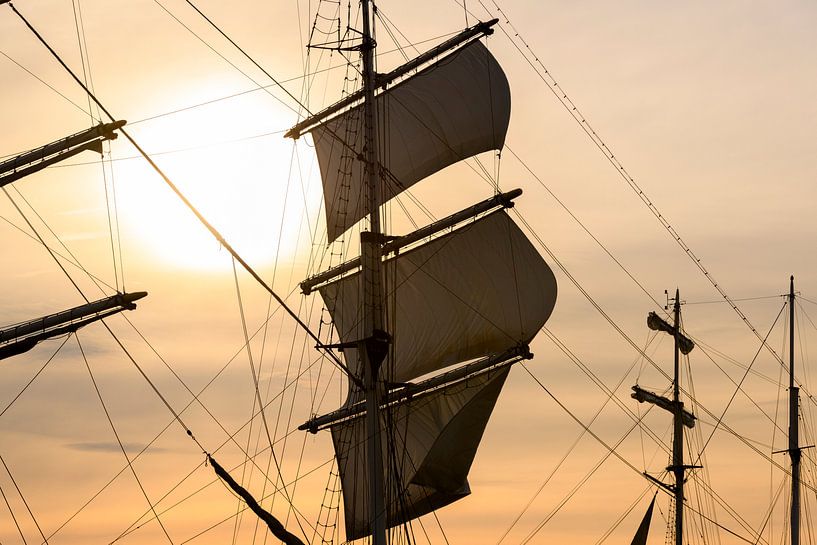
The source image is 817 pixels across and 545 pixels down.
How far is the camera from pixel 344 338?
95750 mm

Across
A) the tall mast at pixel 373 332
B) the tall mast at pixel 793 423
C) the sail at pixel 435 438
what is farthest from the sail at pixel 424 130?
the tall mast at pixel 793 423

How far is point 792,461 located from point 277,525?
53.1 metres

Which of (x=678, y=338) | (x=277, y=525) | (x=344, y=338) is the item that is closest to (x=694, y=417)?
(x=678, y=338)

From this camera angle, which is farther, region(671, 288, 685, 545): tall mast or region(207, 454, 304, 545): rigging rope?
region(671, 288, 685, 545): tall mast

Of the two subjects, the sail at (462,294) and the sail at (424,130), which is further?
the sail at (462,294)

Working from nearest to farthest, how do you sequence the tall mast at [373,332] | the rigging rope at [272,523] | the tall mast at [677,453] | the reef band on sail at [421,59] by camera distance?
1. the rigging rope at [272,523]
2. the tall mast at [373,332]
3. the reef band on sail at [421,59]
4. the tall mast at [677,453]

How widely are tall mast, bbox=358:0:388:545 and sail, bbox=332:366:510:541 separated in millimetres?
15677

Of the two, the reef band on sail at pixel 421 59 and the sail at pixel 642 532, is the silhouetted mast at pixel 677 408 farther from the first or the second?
the reef band on sail at pixel 421 59

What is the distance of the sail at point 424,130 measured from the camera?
93250 mm

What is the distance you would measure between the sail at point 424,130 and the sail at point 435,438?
35.0 ft

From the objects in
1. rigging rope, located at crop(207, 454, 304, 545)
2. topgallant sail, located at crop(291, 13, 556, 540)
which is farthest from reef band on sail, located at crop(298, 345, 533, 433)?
rigging rope, located at crop(207, 454, 304, 545)

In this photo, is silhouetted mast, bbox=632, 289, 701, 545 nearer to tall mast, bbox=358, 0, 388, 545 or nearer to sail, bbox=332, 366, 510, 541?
sail, bbox=332, 366, 510, 541

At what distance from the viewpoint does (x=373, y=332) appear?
2768 inches

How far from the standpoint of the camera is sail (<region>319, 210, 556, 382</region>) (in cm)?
9356
